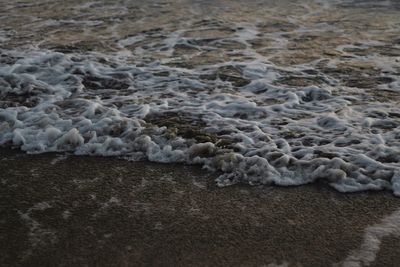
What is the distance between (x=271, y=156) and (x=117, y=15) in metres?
7.08

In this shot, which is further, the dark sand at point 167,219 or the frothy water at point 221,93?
the frothy water at point 221,93

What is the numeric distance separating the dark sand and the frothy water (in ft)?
0.76

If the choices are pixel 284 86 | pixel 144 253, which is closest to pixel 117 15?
pixel 284 86

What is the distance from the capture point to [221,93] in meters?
5.60

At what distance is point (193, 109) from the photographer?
5.12 metres

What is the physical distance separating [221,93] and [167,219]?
101 inches

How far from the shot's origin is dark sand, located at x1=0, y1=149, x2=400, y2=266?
2.89 m

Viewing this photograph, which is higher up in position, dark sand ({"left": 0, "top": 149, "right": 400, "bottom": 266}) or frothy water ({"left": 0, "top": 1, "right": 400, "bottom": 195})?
dark sand ({"left": 0, "top": 149, "right": 400, "bottom": 266})

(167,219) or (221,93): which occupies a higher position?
(167,219)

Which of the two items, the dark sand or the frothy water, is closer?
the dark sand

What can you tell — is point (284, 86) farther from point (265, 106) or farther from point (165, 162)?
point (165, 162)

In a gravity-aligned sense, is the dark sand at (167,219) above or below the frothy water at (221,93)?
above

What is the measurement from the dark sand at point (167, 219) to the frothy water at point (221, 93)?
0.76 ft

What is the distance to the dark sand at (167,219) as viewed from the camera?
9.50ft
